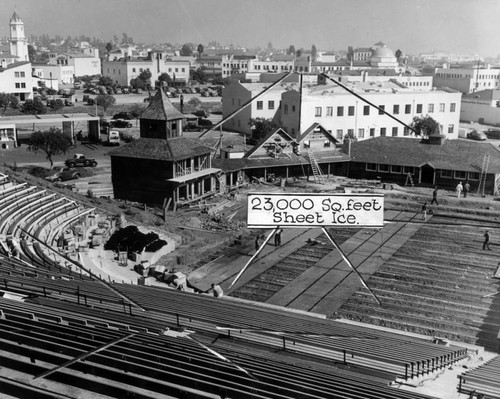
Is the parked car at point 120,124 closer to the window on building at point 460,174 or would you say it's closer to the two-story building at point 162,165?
the two-story building at point 162,165

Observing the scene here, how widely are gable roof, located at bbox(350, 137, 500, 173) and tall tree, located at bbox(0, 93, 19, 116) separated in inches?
1812

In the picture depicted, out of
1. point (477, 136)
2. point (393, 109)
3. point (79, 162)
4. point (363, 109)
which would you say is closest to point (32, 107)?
point (79, 162)

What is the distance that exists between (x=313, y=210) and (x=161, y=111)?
21.5 metres

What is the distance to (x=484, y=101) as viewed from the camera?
278 feet

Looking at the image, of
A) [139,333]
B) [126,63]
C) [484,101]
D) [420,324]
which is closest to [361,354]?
[139,333]

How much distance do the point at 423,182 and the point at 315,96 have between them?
17747 mm

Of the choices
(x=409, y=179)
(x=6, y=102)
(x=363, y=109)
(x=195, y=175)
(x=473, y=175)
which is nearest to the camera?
(x=195, y=175)

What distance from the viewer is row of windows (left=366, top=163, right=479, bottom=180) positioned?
38.3 m

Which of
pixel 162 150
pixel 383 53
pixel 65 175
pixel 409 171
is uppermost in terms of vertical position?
pixel 383 53

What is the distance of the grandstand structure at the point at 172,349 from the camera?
7.18m

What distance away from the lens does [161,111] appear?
34.7 m

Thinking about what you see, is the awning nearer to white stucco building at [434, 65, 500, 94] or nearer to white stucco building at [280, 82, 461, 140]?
white stucco building at [280, 82, 461, 140]

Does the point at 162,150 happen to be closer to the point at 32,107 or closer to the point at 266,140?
the point at 266,140

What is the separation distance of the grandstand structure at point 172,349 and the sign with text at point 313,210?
95.6 inches
